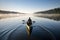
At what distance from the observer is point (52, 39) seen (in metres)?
21.1

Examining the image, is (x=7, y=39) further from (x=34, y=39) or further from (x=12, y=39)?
(x=34, y=39)

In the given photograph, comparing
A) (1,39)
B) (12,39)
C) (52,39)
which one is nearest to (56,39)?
(52,39)

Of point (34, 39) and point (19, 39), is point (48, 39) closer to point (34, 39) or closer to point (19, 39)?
point (34, 39)

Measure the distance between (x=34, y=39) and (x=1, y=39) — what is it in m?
7.15

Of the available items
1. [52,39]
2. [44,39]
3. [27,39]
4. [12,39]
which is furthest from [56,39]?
[12,39]

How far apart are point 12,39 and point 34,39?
191 inches

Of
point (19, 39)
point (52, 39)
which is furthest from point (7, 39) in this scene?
point (52, 39)

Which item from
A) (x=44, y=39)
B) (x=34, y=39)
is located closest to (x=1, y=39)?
(x=34, y=39)

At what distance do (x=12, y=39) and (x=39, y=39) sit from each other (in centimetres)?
597

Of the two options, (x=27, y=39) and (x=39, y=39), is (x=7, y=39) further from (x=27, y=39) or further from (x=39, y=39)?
(x=39, y=39)

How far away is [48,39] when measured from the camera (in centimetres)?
2131

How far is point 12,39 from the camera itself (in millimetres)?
21250

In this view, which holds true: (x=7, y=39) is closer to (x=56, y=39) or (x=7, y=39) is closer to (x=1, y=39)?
(x=1, y=39)

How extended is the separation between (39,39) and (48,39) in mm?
1973
